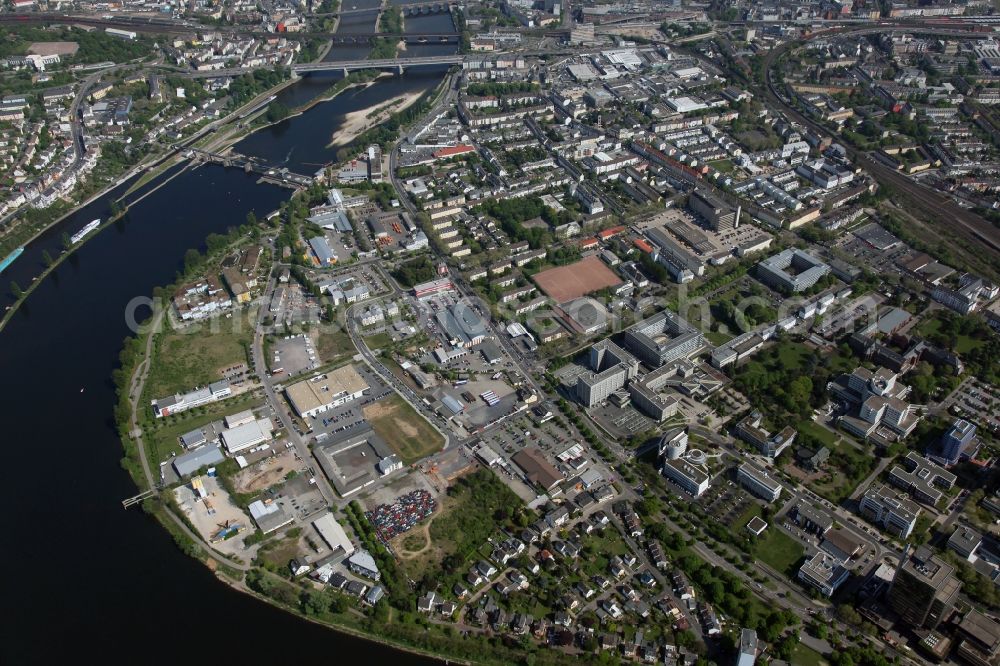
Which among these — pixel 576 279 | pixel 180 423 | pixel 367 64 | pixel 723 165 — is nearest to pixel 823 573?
pixel 576 279

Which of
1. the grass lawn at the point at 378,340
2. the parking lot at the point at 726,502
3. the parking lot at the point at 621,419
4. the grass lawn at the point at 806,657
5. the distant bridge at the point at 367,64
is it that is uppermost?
the distant bridge at the point at 367,64

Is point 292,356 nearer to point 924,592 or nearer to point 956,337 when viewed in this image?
point 924,592

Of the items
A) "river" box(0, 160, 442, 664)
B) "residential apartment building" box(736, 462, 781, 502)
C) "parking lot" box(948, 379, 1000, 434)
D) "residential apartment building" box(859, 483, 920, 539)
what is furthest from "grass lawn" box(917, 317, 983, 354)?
"river" box(0, 160, 442, 664)

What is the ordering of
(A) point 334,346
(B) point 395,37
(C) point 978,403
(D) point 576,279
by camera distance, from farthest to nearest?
(B) point 395,37 → (D) point 576,279 → (A) point 334,346 → (C) point 978,403

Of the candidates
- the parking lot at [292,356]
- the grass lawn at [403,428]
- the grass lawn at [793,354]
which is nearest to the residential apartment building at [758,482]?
the grass lawn at [793,354]

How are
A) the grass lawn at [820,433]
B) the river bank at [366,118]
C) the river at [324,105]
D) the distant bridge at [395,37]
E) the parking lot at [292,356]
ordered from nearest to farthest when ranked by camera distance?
the grass lawn at [820,433], the parking lot at [292,356], the river at [324,105], the river bank at [366,118], the distant bridge at [395,37]

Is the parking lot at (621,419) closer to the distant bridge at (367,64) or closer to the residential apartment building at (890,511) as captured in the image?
the residential apartment building at (890,511)
